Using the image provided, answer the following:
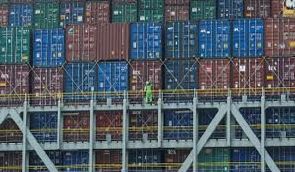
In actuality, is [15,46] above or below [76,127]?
above

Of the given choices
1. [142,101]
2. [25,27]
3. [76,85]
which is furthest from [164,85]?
[25,27]

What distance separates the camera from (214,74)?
64750mm

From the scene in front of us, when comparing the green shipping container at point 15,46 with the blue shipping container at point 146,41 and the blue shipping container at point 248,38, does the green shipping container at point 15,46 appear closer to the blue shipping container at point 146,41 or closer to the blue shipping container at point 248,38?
the blue shipping container at point 146,41

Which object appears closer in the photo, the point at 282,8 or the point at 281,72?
the point at 281,72

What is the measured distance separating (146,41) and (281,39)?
864 cm

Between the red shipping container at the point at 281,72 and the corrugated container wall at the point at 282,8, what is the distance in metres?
3.21

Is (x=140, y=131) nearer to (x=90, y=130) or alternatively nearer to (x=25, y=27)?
(x=90, y=130)

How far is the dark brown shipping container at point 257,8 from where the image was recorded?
66.2m

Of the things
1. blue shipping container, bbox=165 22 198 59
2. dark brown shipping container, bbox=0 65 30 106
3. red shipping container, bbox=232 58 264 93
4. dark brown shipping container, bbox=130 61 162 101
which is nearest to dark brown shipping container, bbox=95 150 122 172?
dark brown shipping container, bbox=130 61 162 101

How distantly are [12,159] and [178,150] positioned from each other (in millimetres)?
11155

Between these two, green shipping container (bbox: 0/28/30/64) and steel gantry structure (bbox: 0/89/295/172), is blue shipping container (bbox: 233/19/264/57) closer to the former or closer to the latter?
steel gantry structure (bbox: 0/89/295/172)

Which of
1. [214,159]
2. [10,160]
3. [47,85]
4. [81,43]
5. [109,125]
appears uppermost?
[81,43]

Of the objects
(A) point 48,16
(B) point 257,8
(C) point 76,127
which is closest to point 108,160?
(C) point 76,127

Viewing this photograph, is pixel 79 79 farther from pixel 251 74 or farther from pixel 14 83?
pixel 251 74
